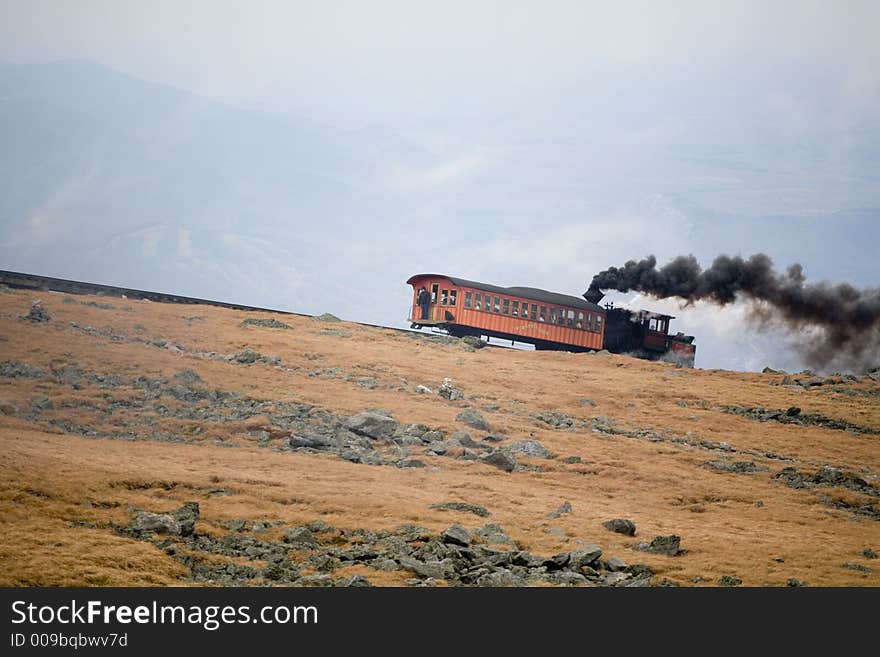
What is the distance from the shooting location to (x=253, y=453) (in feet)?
104

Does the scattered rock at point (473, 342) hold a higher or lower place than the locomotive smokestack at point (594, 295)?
lower

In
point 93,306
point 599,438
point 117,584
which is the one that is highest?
point 93,306

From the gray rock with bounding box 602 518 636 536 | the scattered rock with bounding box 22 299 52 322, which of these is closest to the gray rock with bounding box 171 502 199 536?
the gray rock with bounding box 602 518 636 536

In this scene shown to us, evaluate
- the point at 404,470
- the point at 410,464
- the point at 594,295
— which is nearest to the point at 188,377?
the point at 410,464

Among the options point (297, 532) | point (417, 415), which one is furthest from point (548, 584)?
point (417, 415)

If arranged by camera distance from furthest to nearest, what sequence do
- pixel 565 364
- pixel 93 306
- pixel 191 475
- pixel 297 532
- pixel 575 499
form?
1. pixel 565 364
2. pixel 93 306
3. pixel 575 499
4. pixel 191 475
5. pixel 297 532

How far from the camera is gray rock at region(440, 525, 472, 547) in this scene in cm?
2233

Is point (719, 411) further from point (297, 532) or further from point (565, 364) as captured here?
point (297, 532)

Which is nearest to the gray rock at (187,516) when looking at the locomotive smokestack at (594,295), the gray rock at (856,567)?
the gray rock at (856,567)

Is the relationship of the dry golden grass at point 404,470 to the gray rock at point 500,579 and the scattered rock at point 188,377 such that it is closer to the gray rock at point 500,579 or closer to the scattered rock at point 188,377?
the scattered rock at point 188,377

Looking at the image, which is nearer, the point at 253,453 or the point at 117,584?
the point at 117,584

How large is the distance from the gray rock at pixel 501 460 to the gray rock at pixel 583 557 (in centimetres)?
1156

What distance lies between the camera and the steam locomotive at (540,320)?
201 ft
